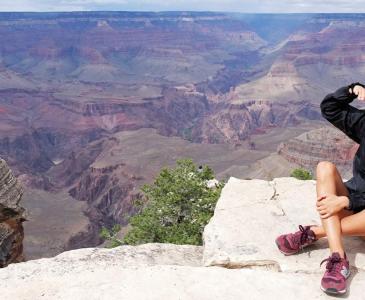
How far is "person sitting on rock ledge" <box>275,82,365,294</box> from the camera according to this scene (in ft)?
23.0

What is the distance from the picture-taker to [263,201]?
31.9 feet

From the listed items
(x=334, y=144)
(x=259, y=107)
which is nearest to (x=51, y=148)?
(x=259, y=107)

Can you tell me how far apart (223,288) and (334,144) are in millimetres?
78916

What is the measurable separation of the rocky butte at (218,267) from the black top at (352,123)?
3.02 feet

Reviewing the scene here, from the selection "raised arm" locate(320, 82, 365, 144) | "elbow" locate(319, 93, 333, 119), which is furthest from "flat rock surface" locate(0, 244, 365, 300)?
"elbow" locate(319, 93, 333, 119)

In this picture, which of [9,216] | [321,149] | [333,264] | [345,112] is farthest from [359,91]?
[321,149]

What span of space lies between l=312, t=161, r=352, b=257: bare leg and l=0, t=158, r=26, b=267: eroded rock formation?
12797 mm

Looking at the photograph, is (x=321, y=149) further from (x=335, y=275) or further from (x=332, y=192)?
(x=335, y=275)

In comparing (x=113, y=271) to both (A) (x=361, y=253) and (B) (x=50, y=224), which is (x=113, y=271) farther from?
(B) (x=50, y=224)

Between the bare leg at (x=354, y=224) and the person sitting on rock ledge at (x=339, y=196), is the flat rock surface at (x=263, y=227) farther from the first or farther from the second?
the bare leg at (x=354, y=224)

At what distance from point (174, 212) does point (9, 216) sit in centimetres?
623

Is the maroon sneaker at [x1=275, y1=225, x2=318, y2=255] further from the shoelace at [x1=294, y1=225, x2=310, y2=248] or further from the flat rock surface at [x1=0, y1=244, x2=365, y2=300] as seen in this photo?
the flat rock surface at [x1=0, y1=244, x2=365, y2=300]

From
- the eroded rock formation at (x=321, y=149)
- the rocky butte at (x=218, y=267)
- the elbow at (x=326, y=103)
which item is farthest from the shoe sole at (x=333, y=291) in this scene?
the eroded rock formation at (x=321, y=149)

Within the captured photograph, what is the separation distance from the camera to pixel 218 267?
24.2ft
